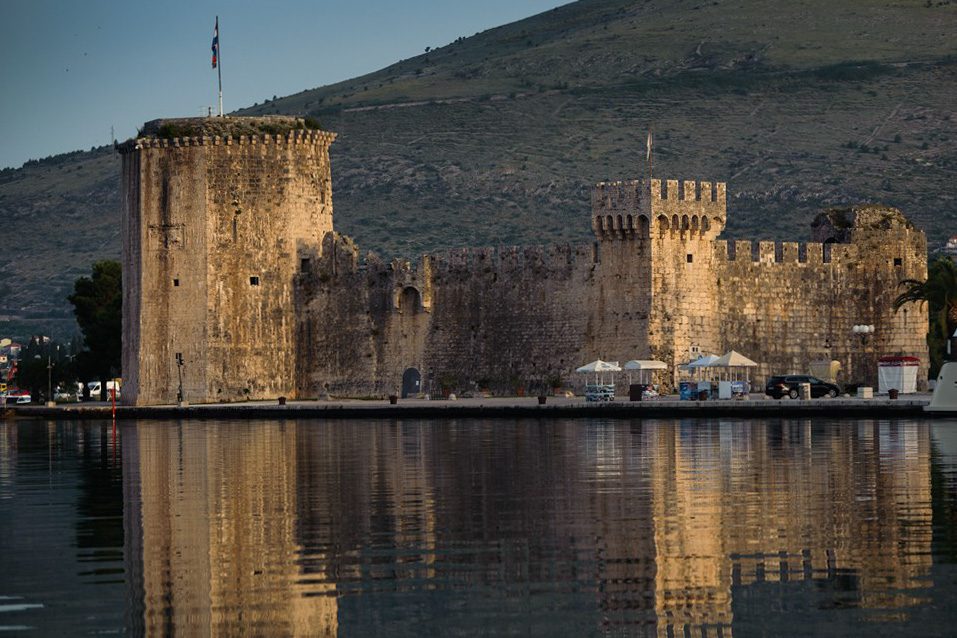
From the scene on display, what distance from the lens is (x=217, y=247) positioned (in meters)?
54.7

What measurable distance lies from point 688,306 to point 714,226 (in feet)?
6.69

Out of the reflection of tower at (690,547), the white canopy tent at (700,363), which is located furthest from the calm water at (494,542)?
the white canopy tent at (700,363)

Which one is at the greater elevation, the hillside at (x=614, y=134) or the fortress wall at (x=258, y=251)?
the hillside at (x=614, y=134)

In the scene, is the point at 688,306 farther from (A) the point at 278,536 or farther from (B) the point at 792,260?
(A) the point at 278,536

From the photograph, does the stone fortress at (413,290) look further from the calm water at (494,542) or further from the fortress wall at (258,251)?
the calm water at (494,542)

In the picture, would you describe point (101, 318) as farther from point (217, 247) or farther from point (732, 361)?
point (732, 361)

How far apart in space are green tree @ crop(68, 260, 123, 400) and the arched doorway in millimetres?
12024

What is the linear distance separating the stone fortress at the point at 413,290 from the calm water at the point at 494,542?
19023 millimetres

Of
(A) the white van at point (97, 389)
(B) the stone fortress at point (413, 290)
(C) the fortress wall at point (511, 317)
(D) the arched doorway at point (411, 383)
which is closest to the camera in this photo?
(B) the stone fortress at point (413, 290)

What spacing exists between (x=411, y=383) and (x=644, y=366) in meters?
7.63

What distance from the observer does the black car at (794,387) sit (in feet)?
160

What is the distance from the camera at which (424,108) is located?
429ft

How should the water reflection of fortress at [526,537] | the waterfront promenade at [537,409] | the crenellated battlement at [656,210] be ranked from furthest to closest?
the crenellated battlement at [656,210]
the waterfront promenade at [537,409]
the water reflection of fortress at [526,537]

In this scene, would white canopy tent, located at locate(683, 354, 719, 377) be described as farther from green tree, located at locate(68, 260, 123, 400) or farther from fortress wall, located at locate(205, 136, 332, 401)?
green tree, located at locate(68, 260, 123, 400)
